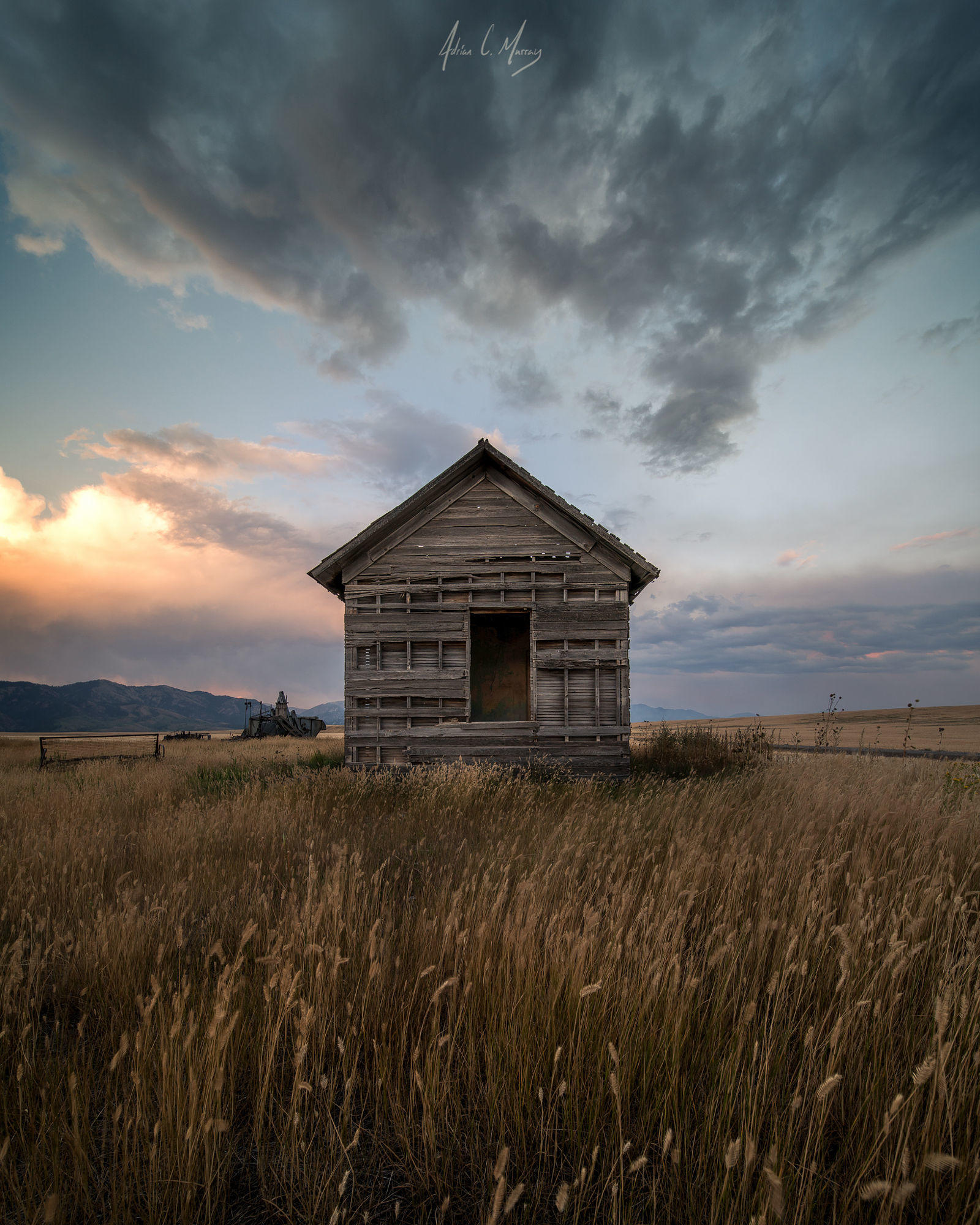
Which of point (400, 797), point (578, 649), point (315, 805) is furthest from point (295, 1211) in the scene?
point (578, 649)

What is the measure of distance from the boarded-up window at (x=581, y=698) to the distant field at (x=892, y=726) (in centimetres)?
1147

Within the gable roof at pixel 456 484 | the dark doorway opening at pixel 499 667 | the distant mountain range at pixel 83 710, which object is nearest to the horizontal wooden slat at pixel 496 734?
the gable roof at pixel 456 484

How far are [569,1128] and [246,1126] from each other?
1214 mm

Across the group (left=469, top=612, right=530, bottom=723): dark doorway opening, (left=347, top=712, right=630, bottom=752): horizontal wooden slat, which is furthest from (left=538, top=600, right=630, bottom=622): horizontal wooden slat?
(left=469, top=612, right=530, bottom=723): dark doorway opening

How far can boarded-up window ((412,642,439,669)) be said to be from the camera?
33.8 feet

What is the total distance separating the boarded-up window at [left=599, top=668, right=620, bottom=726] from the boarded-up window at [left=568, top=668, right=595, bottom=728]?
0.43 feet

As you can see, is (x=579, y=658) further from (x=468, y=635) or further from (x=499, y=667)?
(x=499, y=667)

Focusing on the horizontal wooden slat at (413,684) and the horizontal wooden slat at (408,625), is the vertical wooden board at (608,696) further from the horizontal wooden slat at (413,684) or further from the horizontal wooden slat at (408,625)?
the horizontal wooden slat at (408,625)

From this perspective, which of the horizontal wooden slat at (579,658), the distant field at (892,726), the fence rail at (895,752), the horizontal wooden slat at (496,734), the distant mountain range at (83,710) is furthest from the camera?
the distant mountain range at (83,710)

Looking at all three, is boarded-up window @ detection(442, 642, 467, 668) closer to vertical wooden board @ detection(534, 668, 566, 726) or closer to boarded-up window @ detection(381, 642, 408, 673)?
boarded-up window @ detection(381, 642, 408, 673)

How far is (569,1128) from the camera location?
71.9 inches

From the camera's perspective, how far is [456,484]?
10688 millimetres

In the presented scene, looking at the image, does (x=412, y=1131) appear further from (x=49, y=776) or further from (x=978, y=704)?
(x=978, y=704)

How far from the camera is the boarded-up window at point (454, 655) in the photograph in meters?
10.3
